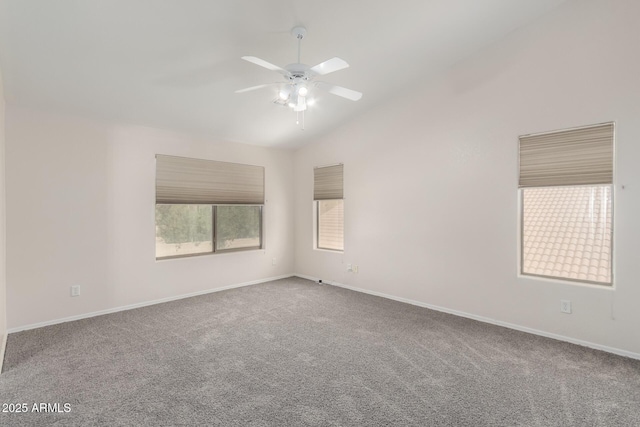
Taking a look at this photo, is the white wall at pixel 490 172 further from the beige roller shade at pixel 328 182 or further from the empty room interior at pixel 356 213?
the beige roller shade at pixel 328 182

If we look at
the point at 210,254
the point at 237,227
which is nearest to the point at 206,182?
the point at 237,227

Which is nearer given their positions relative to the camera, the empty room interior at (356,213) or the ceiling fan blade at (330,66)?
the empty room interior at (356,213)

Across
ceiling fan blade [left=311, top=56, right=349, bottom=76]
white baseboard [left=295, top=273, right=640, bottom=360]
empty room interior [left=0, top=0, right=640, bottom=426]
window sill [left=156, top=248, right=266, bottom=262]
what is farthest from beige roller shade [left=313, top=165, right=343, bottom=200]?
ceiling fan blade [left=311, top=56, right=349, bottom=76]

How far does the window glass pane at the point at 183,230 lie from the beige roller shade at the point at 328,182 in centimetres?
190

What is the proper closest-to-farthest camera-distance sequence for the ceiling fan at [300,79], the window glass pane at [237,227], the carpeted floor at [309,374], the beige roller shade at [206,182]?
the carpeted floor at [309,374] → the ceiling fan at [300,79] → the beige roller shade at [206,182] → the window glass pane at [237,227]

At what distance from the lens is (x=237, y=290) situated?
5.30m

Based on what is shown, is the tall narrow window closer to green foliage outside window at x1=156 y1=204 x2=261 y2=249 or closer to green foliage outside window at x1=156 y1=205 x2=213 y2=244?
green foliage outside window at x1=156 y1=204 x2=261 y2=249

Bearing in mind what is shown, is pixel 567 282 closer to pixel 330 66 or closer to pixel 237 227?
pixel 330 66

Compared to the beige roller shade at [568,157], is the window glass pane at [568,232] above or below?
below

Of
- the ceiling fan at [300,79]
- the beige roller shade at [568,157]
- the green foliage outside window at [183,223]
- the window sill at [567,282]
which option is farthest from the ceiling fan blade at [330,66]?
the green foliage outside window at [183,223]

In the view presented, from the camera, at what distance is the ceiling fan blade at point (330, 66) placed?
8.56ft

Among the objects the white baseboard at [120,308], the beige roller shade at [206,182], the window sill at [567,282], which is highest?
the beige roller shade at [206,182]

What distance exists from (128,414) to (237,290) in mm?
3160

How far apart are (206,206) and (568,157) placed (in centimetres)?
475
